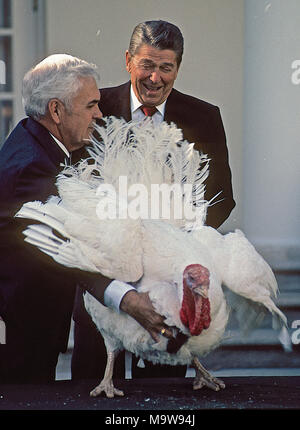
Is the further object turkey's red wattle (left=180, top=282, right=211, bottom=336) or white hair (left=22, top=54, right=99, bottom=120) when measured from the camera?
white hair (left=22, top=54, right=99, bottom=120)

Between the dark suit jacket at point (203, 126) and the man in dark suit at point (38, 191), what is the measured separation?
0.14 meters

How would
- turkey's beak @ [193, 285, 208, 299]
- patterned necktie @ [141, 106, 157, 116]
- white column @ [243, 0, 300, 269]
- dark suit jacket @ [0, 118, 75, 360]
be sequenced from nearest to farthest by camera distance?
turkey's beak @ [193, 285, 208, 299]
dark suit jacket @ [0, 118, 75, 360]
patterned necktie @ [141, 106, 157, 116]
white column @ [243, 0, 300, 269]

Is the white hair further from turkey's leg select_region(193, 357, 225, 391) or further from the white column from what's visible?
turkey's leg select_region(193, 357, 225, 391)

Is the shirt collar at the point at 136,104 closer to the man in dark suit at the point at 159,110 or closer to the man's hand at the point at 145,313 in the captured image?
the man in dark suit at the point at 159,110

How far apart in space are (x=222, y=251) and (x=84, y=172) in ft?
2.01

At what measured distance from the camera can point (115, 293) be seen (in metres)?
2.38

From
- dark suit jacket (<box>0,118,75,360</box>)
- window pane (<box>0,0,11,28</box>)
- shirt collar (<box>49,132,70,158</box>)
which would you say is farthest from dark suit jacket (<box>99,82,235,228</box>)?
window pane (<box>0,0,11,28</box>)

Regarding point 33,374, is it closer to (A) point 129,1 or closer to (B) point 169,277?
(B) point 169,277

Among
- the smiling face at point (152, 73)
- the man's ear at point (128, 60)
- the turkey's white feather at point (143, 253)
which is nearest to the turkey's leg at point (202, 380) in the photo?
the turkey's white feather at point (143, 253)

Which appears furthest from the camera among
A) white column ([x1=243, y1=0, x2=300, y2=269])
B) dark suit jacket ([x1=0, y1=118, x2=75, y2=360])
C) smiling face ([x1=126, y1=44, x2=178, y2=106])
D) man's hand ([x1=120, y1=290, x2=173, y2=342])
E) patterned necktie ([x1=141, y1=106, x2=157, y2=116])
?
white column ([x1=243, y1=0, x2=300, y2=269])

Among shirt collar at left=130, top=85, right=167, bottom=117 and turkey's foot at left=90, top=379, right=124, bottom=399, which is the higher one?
shirt collar at left=130, top=85, right=167, bottom=117

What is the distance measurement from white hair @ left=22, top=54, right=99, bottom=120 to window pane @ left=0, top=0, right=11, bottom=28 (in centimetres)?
35

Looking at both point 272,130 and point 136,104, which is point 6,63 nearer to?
point 136,104

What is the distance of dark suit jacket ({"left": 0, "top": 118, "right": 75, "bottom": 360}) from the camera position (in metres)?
2.48
